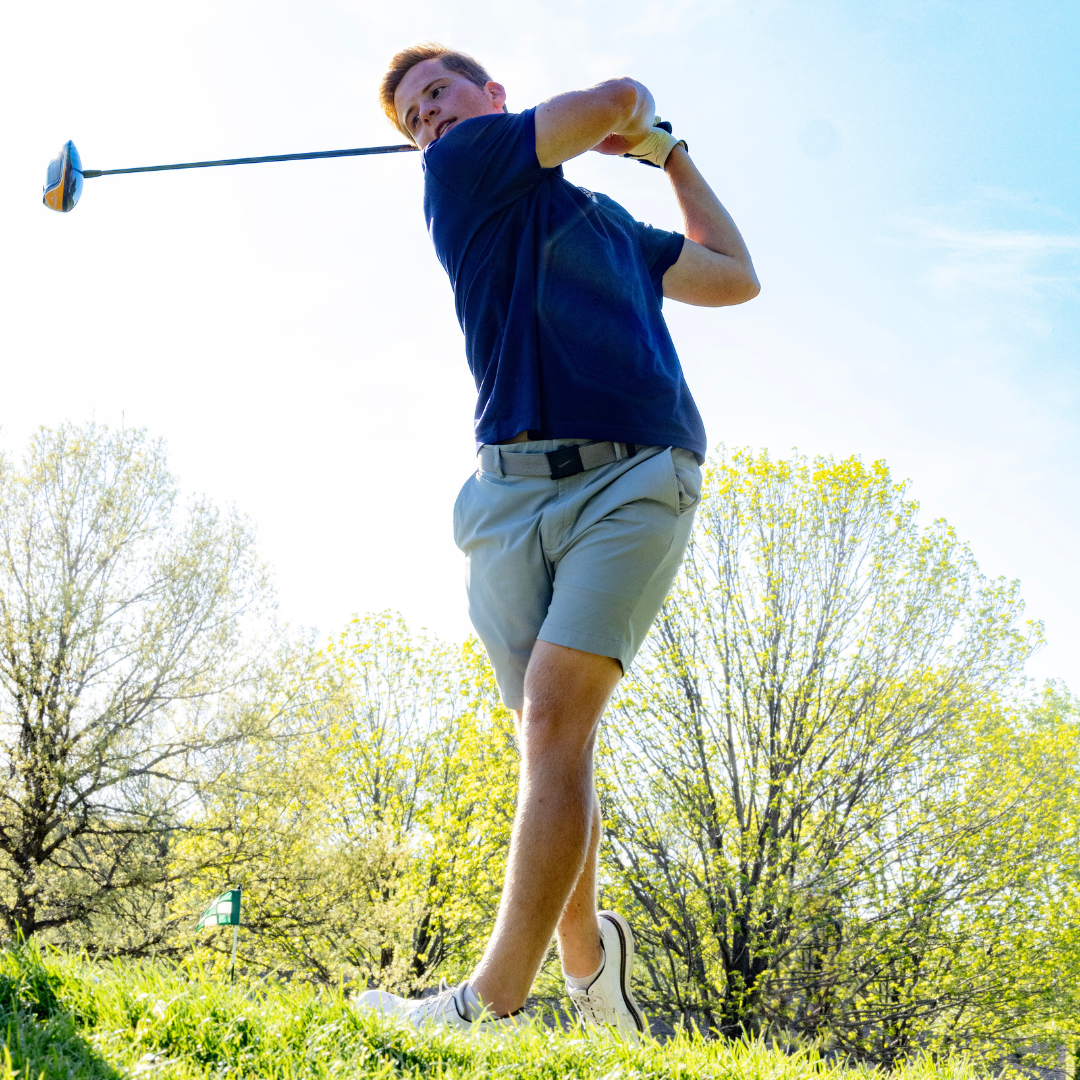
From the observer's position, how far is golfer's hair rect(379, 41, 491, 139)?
8.50ft

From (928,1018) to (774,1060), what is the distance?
1251cm

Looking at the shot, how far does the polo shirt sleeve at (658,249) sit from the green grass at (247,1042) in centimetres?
194

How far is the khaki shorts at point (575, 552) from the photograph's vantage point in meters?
1.95

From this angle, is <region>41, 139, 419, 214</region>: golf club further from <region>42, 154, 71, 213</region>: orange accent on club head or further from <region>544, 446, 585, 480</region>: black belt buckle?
<region>544, 446, 585, 480</region>: black belt buckle

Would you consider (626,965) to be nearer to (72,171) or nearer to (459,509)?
(459,509)

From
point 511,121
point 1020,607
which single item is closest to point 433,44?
point 511,121

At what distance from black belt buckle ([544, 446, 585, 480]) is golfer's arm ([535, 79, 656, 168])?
2.52 feet

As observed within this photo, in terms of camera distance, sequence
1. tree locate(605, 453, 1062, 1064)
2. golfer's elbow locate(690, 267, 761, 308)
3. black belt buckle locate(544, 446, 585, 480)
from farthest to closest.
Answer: tree locate(605, 453, 1062, 1064), golfer's elbow locate(690, 267, 761, 308), black belt buckle locate(544, 446, 585, 480)

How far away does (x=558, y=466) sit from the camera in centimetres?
210

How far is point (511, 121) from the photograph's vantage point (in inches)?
88.9

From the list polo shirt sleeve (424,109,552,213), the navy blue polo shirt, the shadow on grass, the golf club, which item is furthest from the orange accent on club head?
the shadow on grass

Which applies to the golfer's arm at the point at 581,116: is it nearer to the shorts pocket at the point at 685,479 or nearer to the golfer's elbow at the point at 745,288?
the golfer's elbow at the point at 745,288

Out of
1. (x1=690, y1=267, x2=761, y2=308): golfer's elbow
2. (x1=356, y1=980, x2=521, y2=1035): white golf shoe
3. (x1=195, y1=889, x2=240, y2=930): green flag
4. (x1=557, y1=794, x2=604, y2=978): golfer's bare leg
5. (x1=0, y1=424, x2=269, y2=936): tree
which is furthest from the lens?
(x1=0, y1=424, x2=269, y2=936): tree

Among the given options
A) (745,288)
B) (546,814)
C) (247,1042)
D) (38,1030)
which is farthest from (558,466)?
(38,1030)
